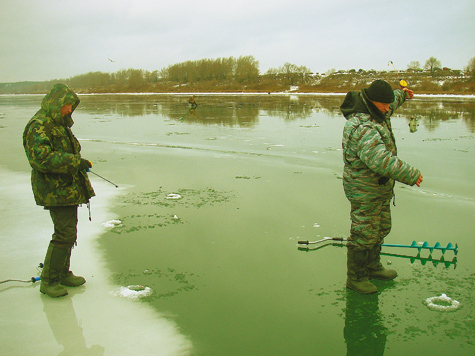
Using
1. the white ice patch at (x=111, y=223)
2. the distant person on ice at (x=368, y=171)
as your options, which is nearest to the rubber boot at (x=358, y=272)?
the distant person on ice at (x=368, y=171)

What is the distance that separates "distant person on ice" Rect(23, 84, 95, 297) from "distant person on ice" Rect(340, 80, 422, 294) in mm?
2231

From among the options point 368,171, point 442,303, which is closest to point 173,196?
point 368,171

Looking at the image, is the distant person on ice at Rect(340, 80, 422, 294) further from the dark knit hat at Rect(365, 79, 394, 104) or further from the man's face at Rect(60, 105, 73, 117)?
the man's face at Rect(60, 105, 73, 117)

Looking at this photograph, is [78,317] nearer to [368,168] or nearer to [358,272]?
[358,272]

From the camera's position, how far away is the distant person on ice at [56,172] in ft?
9.98

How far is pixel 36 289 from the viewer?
3.39 meters

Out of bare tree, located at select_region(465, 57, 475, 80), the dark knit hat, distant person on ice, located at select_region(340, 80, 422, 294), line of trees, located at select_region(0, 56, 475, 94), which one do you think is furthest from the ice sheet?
line of trees, located at select_region(0, 56, 475, 94)

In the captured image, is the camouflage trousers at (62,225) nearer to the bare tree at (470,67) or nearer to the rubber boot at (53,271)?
the rubber boot at (53,271)

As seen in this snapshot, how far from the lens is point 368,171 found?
3.18 metres

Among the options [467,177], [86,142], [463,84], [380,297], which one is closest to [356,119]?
[380,297]

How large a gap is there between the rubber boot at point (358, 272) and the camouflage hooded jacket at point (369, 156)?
483 millimetres

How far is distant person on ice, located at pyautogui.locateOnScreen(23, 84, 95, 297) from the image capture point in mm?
3043

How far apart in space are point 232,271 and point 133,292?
916mm

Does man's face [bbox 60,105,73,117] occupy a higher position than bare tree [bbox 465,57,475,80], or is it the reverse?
bare tree [bbox 465,57,475,80]
